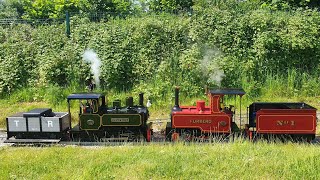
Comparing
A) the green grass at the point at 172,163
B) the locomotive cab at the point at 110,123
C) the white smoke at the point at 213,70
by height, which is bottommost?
the green grass at the point at 172,163

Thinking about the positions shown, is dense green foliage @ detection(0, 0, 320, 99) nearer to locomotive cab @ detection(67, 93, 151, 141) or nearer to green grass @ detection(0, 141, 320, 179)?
locomotive cab @ detection(67, 93, 151, 141)

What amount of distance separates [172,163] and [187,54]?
8.39m

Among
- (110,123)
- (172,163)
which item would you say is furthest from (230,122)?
(110,123)

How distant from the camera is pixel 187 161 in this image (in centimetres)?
694

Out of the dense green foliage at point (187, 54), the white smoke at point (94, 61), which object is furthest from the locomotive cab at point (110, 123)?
the white smoke at point (94, 61)

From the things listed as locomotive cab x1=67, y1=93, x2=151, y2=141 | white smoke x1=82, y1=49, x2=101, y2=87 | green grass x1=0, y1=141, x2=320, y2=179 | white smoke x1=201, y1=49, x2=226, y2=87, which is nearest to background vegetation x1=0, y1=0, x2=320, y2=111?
white smoke x1=201, y1=49, x2=226, y2=87

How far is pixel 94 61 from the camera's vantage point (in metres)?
15.2

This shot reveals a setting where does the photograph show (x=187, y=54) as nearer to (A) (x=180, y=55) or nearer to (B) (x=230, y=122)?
(A) (x=180, y=55)

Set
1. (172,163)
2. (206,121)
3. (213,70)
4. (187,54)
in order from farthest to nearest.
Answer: (187,54) < (213,70) < (206,121) < (172,163)

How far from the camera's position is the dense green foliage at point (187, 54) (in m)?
14.4

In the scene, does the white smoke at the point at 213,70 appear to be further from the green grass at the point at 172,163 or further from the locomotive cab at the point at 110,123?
the green grass at the point at 172,163

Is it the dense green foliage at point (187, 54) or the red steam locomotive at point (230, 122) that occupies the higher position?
the dense green foliage at point (187, 54)

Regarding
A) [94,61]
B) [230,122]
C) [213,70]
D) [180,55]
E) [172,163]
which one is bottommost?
[172,163]

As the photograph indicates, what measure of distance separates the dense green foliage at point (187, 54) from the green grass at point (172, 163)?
255 inches
